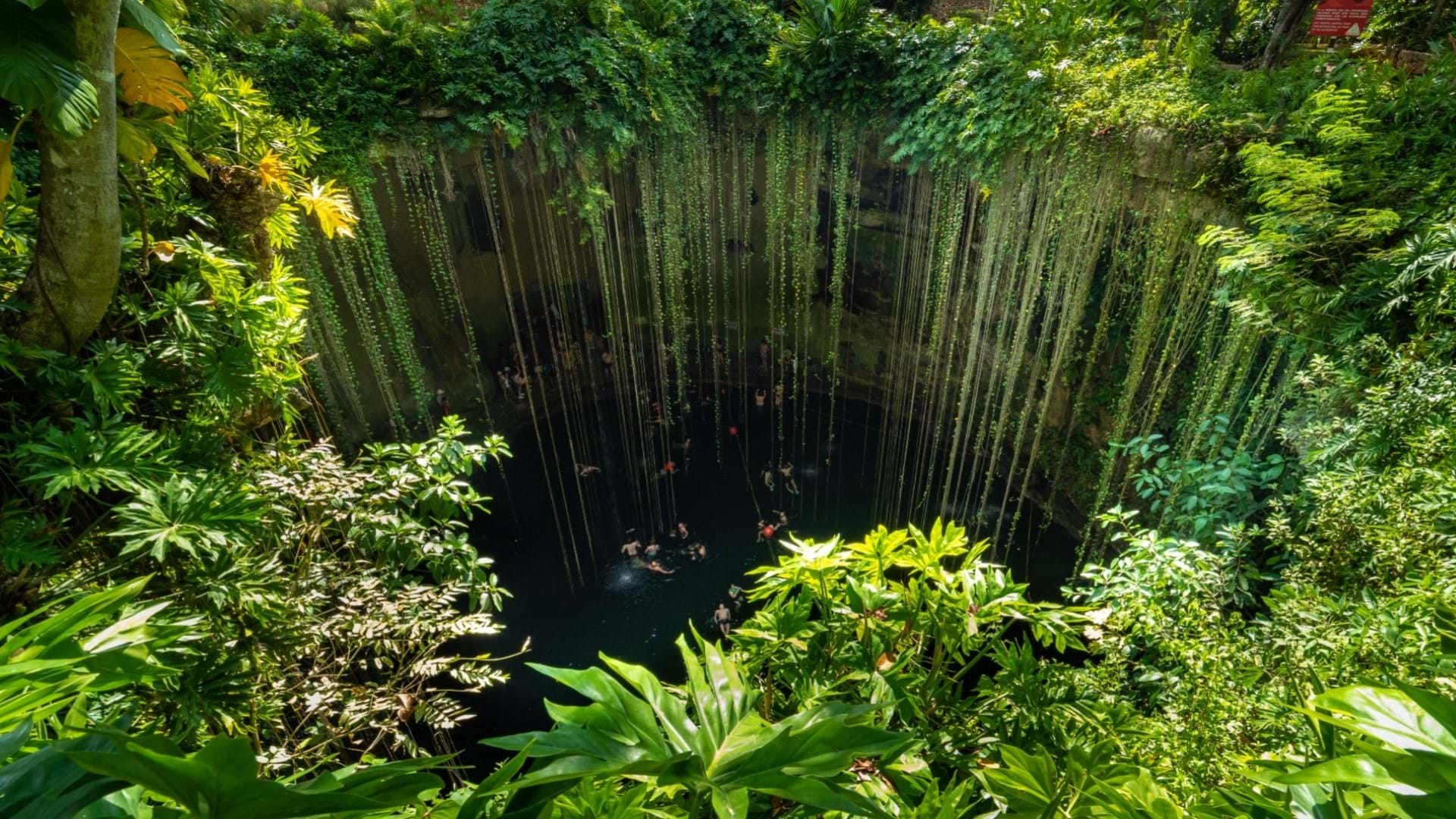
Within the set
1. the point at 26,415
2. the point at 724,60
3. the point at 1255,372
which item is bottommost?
the point at 1255,372

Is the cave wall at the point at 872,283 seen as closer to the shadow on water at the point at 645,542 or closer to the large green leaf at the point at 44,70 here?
the shadow on water at the point at 645,542

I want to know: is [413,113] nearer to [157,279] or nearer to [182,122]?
[182,122]

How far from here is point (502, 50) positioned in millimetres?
4566

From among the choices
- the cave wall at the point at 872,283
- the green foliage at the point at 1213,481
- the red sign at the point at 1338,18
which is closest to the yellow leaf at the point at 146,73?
the cave wall at the point at 872,283

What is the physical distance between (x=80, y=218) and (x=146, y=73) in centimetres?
58

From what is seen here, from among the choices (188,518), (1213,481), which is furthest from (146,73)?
(1213,481)

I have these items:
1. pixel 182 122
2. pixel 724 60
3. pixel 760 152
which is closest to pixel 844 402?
pixel 760 152

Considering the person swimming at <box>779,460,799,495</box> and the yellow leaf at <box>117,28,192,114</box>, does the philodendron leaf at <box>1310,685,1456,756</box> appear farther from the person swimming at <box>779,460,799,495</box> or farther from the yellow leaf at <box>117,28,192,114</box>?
the person swimming at <box>779,460,799,495</box>

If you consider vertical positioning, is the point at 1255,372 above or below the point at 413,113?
below

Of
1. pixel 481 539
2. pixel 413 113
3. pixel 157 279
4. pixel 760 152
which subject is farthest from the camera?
pixel 760 152

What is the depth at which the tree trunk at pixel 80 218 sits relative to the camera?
1.65 metres

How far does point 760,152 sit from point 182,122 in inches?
233

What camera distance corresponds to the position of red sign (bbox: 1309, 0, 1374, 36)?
3.72 m

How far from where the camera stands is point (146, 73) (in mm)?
2012
